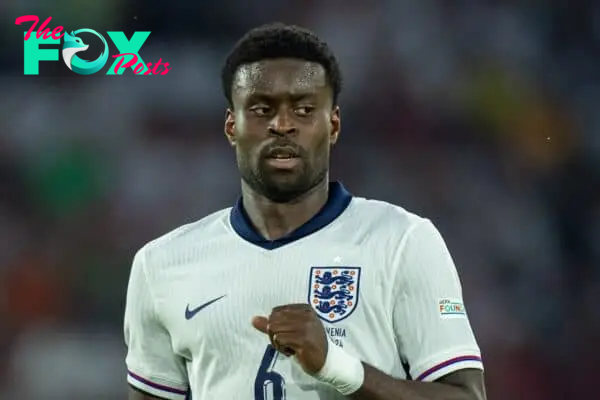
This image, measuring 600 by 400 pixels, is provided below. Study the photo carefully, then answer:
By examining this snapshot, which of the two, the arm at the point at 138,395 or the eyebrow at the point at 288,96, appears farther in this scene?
the arm at the point at 138,395

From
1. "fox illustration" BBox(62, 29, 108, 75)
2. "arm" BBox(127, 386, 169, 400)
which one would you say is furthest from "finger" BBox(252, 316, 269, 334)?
"fox illustration" BBox(62, 29, 108, 75)

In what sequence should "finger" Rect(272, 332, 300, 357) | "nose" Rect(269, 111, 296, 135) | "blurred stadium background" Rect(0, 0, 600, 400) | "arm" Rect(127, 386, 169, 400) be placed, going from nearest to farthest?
"finger" Rect(272, 332, 300, 357)
"nose" Rect(269, 111, 296, 135)
"arm" Rect(127, 386, 169, 400)
"blurred stadium background" Rect(0, 0, 600, 400)

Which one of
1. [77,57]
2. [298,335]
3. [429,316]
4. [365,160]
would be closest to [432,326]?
[429,316]

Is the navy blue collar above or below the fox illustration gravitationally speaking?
below

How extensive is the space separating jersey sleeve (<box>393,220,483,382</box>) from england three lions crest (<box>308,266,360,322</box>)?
8 cm

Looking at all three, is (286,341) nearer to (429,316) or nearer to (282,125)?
(429,316)

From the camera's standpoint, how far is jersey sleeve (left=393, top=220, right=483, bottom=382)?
71.2 inches

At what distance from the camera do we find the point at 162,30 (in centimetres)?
368

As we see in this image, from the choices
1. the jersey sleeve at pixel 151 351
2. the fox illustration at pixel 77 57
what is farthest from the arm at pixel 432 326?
the fox illustration at pixel 77 57

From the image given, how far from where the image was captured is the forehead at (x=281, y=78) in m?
1.94

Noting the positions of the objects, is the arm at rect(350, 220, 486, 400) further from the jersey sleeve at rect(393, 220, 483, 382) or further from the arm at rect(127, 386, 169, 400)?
the arm at rect(127, 386, 169, 400)

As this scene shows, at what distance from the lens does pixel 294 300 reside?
1.89m

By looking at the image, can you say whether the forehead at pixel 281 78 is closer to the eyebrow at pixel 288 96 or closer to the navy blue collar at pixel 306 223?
the eyebrow at pixel 288 96

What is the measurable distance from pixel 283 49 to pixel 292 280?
45 centimetres
